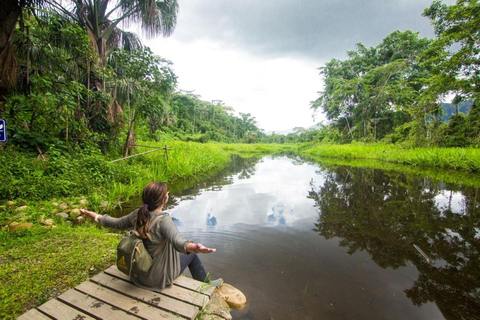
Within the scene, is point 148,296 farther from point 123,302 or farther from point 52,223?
point 52,223

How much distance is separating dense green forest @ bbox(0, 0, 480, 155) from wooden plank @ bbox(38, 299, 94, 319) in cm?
423

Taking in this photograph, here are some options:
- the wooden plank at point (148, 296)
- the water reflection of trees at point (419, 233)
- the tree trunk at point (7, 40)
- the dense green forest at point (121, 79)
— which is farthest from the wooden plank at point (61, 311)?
the tree trunk at point (7, 40)

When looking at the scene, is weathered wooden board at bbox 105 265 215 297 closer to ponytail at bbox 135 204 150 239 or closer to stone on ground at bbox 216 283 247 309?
stone on ground at bbox 216 283 247 309

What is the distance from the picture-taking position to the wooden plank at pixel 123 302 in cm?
140

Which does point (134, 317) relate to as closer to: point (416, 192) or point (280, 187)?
point (280, 187)

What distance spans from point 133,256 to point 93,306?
1.52ft

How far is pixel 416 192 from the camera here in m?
5.81

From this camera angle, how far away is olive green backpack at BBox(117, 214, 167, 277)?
4.74 feet

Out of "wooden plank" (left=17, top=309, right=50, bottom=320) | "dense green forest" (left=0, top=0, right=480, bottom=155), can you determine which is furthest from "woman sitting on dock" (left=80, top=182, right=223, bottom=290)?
"dense green forest" (left=0, top=0, right=480, bottom=155)

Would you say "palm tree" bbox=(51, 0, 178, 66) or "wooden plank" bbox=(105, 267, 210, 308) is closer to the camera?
"wooden plank" bbox=(105, 267, 210, 308)

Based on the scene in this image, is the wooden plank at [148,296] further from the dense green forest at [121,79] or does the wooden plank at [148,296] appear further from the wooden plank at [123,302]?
the dense green forest at [121,79]

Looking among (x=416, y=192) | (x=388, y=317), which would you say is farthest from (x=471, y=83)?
(x=388, y=317)

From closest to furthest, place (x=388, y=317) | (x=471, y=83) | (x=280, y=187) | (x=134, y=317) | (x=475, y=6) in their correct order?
(x=134, y=317), (x=388, y=317), (x=280, y=187), (x=475, y=6), (x=471, y=83)

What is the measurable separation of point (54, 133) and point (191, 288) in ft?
19.6
